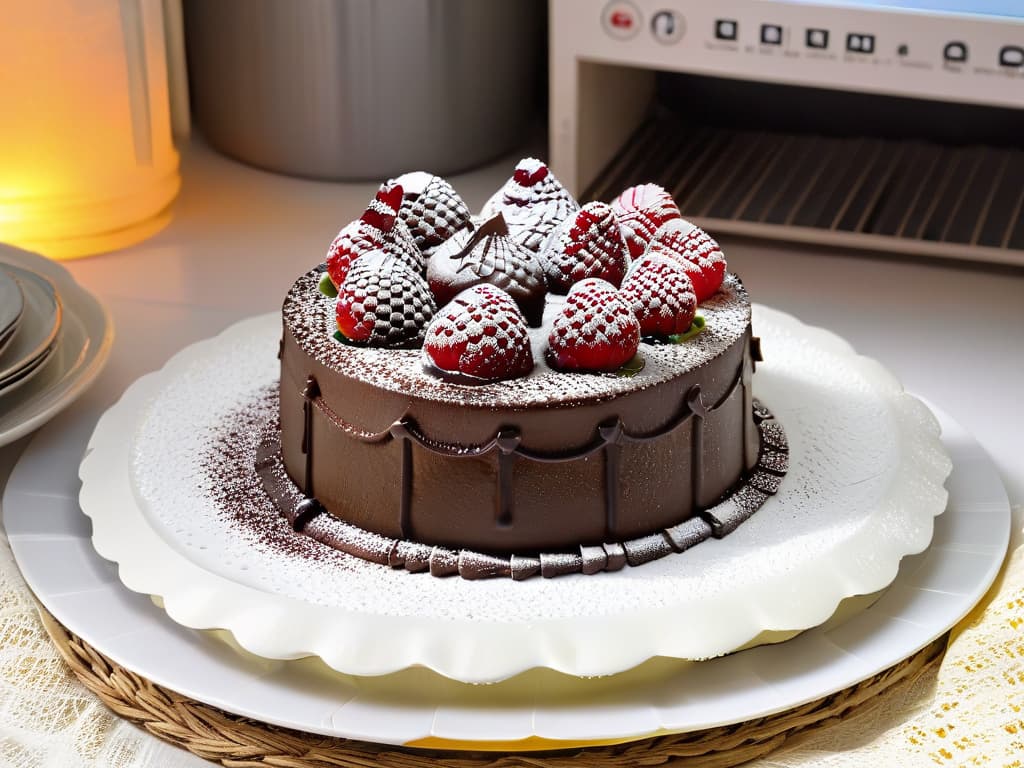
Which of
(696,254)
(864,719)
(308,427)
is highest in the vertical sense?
(696,254)

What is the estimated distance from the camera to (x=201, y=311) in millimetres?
1702

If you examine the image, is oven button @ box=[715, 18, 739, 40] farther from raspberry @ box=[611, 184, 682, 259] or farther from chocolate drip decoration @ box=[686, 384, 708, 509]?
chocolate drip decoration @ box=[686, 384, 708, 509]

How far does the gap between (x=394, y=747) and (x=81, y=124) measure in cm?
101

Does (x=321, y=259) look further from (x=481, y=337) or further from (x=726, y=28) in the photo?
(x=481, y=337)

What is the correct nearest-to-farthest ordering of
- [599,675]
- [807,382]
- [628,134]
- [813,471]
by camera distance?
[599,675] < [813,471] < [807,382] < [628,134]

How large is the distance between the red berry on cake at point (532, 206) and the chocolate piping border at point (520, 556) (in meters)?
0.26

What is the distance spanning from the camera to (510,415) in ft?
3.63

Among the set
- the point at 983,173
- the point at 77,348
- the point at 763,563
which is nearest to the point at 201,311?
the point at 77,348

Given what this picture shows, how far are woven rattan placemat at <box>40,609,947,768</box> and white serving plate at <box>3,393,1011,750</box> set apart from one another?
0.02 meters

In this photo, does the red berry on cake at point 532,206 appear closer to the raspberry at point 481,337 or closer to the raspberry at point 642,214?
the raspberry at point 642,214

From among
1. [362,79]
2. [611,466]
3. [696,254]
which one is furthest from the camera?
[362,79]

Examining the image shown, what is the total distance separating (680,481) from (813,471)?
15 cm

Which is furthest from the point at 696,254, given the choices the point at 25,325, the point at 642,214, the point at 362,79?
the point at 362,79

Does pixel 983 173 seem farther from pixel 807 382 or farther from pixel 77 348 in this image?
→ pixel 77 348
